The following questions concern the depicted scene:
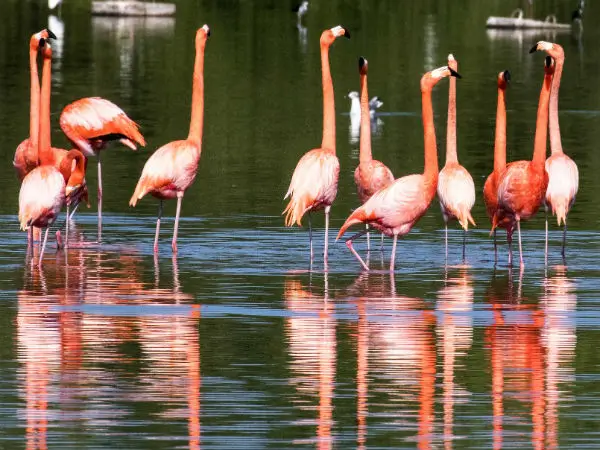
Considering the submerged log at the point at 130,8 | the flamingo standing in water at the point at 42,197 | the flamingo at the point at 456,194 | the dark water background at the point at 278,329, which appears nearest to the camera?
the dark water background at the point at 278,329

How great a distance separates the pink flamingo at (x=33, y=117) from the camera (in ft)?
51.8

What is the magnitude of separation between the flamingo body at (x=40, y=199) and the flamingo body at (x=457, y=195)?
11.5ft

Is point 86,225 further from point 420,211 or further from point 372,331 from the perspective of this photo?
point 372,331

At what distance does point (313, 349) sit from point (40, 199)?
4367 mm

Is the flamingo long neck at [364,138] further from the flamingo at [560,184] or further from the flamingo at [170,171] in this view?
the flamingo at [560,184]

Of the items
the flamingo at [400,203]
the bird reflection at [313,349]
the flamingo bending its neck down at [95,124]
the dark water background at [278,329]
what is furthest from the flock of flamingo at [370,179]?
the bird reflection at [313,349]

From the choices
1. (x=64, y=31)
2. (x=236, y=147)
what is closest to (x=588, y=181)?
(x=236, y=147)

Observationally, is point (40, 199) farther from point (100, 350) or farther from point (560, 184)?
point (560, 184)

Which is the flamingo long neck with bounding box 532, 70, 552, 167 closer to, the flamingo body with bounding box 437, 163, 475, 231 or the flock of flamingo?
the flock of flamingo

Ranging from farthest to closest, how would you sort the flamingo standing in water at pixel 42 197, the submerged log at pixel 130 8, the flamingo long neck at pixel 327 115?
the submerged log at pixel 130 8
the flamingo long neck at pixel 327 115
the flamingo standing in water at pixel 42 197

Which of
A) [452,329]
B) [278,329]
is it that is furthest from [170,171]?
[452,329]

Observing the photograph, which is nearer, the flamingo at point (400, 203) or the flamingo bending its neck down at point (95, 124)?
the flamingo at point (400, 203)

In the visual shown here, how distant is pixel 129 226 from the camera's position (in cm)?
1680

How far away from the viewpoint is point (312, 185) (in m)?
14.4
